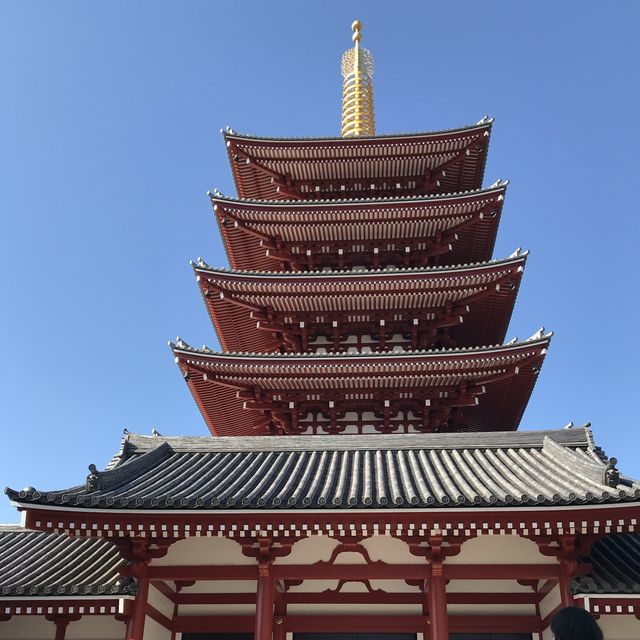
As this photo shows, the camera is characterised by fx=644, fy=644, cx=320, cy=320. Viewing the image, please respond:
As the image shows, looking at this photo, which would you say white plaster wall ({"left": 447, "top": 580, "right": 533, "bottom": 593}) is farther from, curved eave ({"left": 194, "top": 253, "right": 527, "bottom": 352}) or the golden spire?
the golden spire

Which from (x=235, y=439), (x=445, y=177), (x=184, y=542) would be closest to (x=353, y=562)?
(x=184, y=542)

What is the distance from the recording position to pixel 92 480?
34.2 ft

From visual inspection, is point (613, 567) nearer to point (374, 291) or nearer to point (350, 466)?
point (350, 466)

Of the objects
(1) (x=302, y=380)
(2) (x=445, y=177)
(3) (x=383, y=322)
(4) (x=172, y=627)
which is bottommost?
(4) (x=172, y=627)

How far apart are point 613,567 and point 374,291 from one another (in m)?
8.19

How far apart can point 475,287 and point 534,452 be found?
4.86 metres

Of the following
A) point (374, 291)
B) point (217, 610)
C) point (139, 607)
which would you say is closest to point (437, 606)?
point (217, 610)

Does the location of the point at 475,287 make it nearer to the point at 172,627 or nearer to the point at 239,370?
the point at 239,370

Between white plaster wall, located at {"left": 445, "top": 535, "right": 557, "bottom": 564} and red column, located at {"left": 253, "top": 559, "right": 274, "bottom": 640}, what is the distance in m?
2.94

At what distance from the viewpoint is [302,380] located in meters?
15.3

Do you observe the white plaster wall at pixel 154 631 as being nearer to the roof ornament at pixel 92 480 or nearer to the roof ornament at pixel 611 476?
the roof ornament at pixel 92 480

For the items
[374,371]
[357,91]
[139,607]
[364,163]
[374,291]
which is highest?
[357,91]

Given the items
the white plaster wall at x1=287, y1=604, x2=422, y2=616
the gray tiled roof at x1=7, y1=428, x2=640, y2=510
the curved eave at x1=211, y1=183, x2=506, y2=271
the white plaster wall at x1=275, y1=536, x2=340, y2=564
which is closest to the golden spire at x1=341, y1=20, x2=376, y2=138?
the curved eave at x1=211, y1=183, x2=506, y2=271

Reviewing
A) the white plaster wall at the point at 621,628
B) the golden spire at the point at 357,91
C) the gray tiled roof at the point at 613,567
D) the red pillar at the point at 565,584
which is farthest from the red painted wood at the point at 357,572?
the golden spire at the point at 357,91
